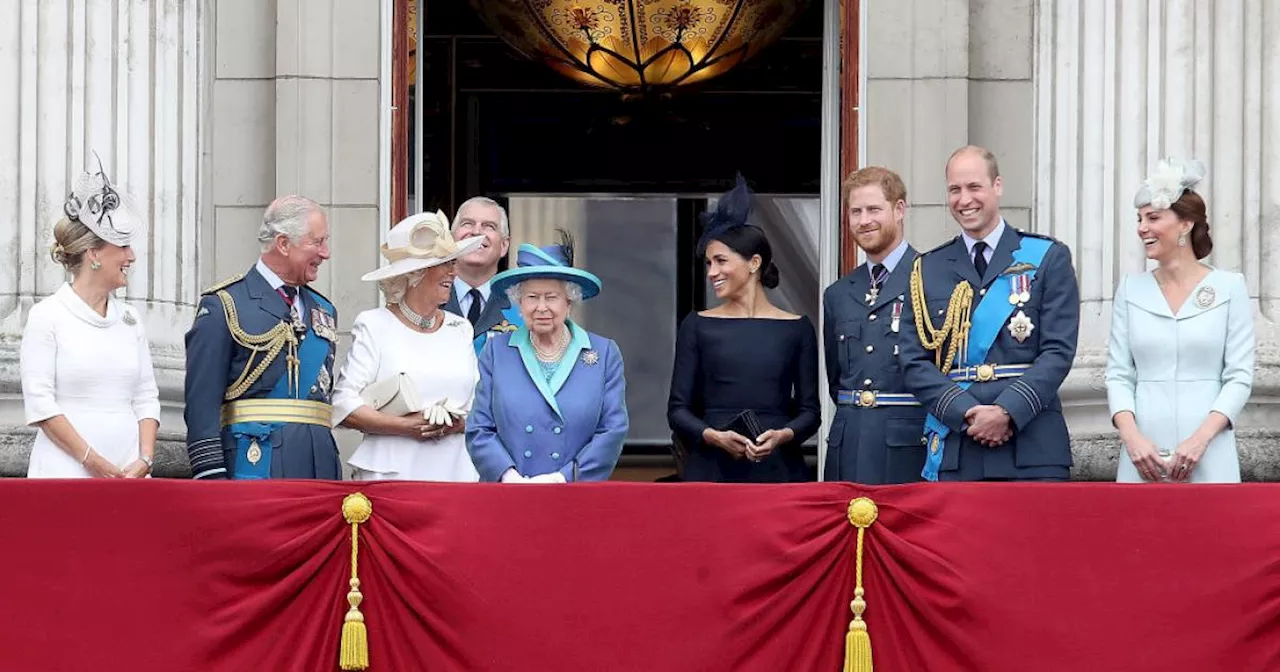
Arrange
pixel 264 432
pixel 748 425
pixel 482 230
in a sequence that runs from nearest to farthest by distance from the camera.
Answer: pixel 264 432
pixel 748 425
pixel 482 230

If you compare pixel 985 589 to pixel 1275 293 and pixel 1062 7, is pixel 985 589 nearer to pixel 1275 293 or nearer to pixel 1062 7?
pixel 1275 293

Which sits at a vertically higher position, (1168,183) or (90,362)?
(1168,183)

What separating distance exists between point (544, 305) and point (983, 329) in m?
1.55

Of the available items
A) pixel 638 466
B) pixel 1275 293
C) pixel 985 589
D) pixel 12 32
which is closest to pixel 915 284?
pixel 985 589

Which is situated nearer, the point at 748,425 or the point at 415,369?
the point at 415,369

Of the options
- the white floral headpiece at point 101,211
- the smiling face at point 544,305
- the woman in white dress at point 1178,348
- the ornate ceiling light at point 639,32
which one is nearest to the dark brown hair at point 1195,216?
the woman in white dress at point 1178,348

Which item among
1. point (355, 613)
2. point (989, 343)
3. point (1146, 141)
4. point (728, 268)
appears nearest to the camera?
point (355, 613)

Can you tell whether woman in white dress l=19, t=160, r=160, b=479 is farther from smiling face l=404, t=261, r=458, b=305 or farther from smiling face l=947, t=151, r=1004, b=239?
smiling face l=947, t=151, r=1004, b=239

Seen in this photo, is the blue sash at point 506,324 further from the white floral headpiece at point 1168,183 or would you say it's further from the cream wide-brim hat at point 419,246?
the white floral headpiece at point 1168,183

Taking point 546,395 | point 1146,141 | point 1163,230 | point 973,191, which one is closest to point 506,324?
point 546,395

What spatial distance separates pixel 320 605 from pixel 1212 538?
274 centimetres

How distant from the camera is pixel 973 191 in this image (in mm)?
7715

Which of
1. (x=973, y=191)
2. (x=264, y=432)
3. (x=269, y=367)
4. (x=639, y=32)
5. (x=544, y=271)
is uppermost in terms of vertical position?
(x=639, y=32)

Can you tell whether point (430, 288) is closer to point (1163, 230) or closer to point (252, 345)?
point (252, 345)
